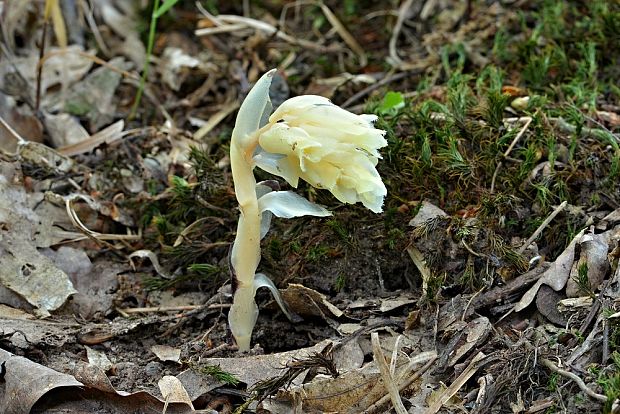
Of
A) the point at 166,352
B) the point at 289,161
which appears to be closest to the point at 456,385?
the point at 289,161

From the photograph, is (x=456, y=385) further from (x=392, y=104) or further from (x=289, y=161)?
(x=392, y=104)

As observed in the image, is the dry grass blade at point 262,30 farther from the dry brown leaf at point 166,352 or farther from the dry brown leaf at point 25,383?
the dry brown leaf at point 25,383

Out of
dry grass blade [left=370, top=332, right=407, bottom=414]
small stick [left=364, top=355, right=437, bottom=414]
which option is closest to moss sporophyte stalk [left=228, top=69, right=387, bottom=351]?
dry grass blade [left=370, top=332, right=407, bottom=414]

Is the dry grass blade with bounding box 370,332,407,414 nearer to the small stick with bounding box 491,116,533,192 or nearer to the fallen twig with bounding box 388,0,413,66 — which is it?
the small stick with bounding box 491,116,533,192

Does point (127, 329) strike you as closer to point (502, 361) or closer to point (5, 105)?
point (502, 361)

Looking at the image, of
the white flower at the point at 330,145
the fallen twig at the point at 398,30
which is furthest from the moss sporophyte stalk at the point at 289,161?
the fallen twig at the point at 398,30

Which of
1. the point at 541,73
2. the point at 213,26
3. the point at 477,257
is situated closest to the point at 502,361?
the point at 477,257
